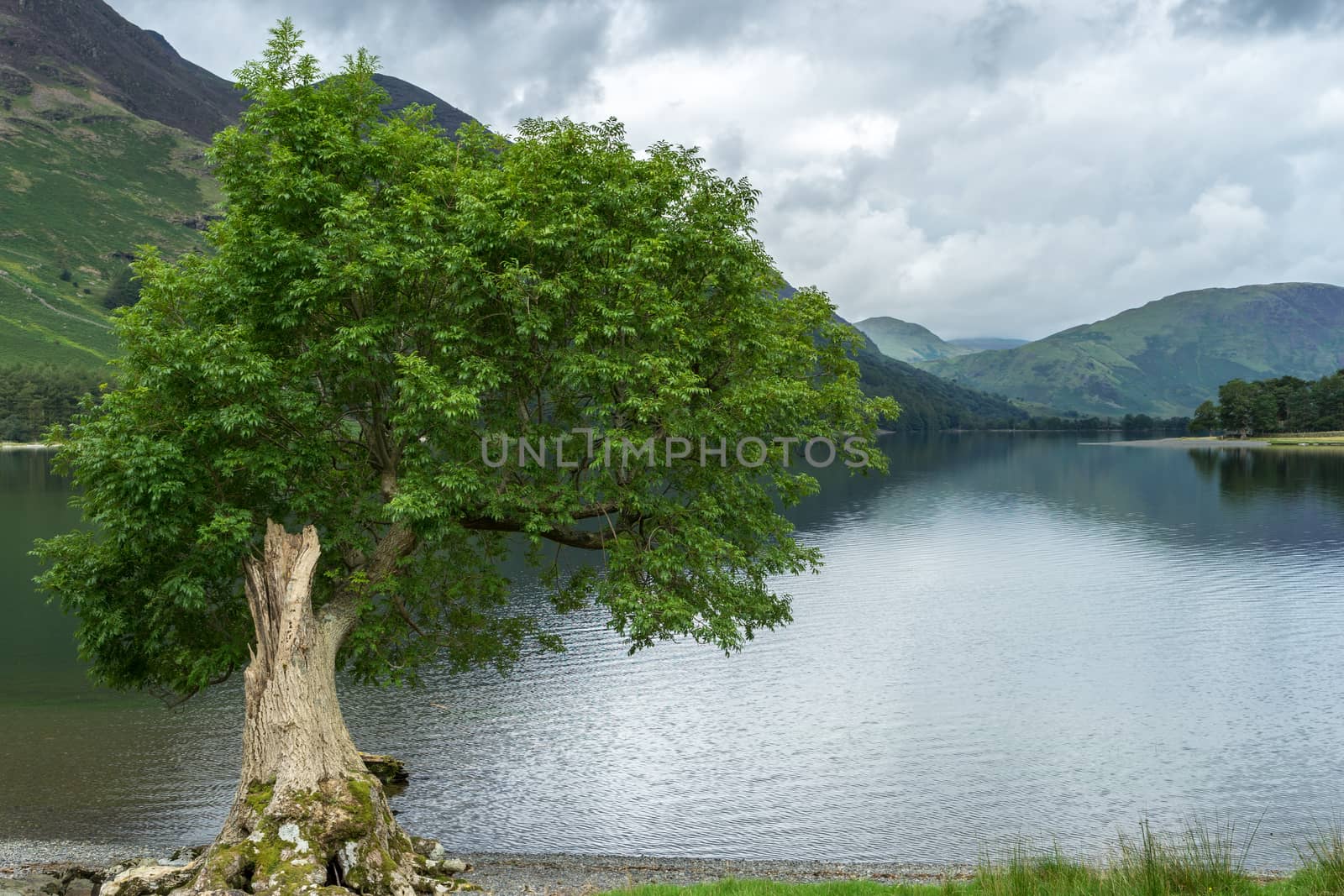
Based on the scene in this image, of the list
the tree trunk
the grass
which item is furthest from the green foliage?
the grass

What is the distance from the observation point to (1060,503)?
115188 mm

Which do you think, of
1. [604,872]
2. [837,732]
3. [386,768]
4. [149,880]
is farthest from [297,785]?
[837,732]

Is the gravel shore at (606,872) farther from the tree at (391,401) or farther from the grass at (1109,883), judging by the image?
the tree at (391,401)

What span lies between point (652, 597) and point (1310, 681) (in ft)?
112

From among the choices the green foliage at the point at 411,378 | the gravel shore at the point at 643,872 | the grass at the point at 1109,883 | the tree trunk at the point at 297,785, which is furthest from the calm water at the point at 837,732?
the grass at the point at 1109,883

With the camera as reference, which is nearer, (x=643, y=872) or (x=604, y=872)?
(x=604, y=872)

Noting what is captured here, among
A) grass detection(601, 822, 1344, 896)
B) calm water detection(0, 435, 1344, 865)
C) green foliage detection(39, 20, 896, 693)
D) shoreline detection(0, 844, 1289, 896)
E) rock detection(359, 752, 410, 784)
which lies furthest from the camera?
rock detection(359, 752, 410, 784)

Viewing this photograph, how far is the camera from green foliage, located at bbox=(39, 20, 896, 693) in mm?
21516

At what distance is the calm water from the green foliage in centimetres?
573

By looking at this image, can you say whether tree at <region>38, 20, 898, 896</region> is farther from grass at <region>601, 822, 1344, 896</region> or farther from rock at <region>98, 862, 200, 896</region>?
grass at <region>601, 822, 1344, 896</region>

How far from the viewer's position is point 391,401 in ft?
79.8

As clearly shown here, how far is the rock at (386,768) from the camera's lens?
28469 millimetres

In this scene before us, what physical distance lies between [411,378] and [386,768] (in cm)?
1471

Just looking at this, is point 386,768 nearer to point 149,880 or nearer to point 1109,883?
point 149,880
